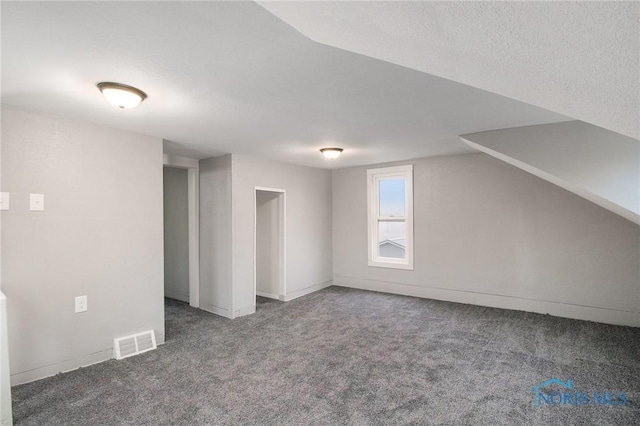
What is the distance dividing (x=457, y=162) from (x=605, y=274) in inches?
89.0

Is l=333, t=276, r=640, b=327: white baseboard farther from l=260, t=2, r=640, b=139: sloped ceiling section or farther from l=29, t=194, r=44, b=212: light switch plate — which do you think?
l=29, t=194, r=44, b=212: light switch plate

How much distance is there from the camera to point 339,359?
304 cm

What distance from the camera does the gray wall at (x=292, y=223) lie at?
177 inches

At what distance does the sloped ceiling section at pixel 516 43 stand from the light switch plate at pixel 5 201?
2.86 m

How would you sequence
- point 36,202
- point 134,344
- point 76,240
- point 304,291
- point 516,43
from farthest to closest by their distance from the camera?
point 304,291 < point 134,344 < point 76,240 < point 36,202 < point 516,43

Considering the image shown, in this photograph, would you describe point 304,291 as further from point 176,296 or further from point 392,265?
point 176,296

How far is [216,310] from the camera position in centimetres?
456

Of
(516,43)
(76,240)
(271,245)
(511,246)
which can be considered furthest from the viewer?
(271,245)

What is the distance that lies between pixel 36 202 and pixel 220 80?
6.57 ft

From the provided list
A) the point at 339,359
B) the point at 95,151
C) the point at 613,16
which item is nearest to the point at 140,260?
the point at 95,151

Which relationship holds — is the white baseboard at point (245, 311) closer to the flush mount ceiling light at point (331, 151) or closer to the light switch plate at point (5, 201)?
the flush mount ceiling light at point (331, 151)

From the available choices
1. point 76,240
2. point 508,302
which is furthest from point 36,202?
point 508,302

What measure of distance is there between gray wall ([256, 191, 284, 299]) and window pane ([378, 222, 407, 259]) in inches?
71.6

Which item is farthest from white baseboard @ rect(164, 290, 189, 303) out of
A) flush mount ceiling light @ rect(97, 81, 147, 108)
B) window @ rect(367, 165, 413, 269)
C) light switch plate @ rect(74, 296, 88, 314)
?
flush mount ceiling light @ rect(97, 81, 147, 108)
